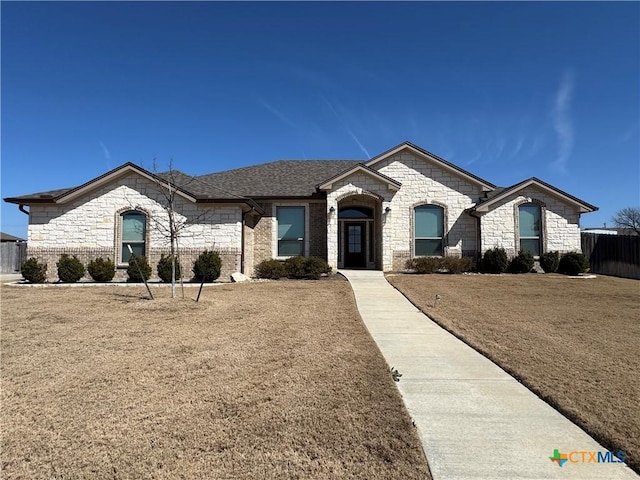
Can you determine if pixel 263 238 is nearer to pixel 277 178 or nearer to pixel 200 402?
pixel 277 178

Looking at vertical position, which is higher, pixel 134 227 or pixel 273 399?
pixel 134 227

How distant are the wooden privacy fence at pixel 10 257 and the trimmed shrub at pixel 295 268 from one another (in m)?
18.2

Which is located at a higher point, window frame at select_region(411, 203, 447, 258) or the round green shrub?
window frame at select_region(411, 203, 447, 258)

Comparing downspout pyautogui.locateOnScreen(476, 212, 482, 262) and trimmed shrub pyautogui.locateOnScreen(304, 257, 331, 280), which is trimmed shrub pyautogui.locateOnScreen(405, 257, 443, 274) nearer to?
downspout pyautogui.locateOnScreen(476, 212, 482, 262)

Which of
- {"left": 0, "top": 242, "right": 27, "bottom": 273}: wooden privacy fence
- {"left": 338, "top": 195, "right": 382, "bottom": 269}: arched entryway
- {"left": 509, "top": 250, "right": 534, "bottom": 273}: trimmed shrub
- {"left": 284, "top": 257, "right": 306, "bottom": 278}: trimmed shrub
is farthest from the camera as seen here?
{"left": 0, "top": 242, "right": 27, "bottom": 273}: wooden privacy fence

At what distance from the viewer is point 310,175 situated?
20484 mm

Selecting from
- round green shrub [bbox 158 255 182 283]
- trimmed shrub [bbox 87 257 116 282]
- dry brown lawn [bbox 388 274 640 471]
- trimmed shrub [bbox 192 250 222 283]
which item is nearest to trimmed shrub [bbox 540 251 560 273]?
dry brown lawn [bbox 388 274 640 471]

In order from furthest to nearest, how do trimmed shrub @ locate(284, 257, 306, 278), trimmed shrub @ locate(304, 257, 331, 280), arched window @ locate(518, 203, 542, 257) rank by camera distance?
arched window @ locate(518, 203, 542, 257)
trimmed shrub @ locate(284, 257, 306, 278)
trimmed shrub @ locate(304, 257, 331, 280)

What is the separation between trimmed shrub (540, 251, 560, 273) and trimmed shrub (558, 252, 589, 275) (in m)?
0.20

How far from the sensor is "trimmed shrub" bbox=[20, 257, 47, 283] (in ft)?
48.1

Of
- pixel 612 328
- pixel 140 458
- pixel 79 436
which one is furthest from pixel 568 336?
pixel 79 436

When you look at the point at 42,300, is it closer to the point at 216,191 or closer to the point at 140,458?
the point at 216,191

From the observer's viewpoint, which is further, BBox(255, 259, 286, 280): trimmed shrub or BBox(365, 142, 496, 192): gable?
BBox(365, 142, 496, 192): gable

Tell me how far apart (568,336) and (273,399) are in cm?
539
